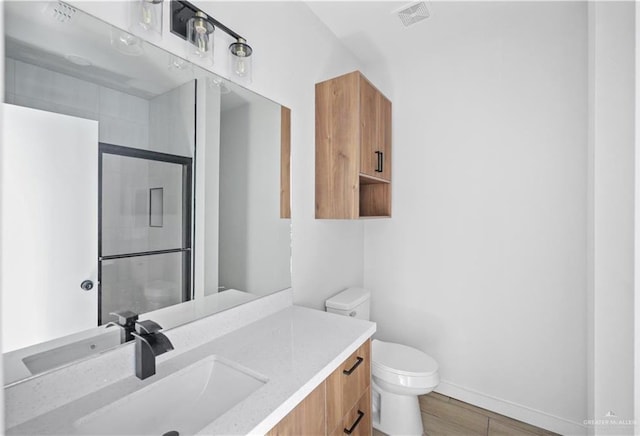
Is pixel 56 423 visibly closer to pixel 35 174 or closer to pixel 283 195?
pixel 35 174

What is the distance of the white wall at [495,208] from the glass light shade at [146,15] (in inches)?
63.3

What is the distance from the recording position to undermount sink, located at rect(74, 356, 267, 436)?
88 cm

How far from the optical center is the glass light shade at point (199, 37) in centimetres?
122

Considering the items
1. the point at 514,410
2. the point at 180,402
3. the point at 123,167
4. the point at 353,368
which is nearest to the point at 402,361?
the point at 353,368

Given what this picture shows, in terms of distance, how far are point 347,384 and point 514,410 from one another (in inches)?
60.2

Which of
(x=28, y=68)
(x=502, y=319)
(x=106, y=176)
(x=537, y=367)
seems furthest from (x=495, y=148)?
(x=28, y=68)

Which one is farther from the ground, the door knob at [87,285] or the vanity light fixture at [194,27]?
the vanity light fixture at [194,27]

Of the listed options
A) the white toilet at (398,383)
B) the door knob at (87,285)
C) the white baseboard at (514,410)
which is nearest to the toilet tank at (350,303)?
the white toilet at (398,383)

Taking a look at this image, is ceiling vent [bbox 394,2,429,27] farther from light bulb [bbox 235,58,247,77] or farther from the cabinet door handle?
light bulb [bbox 235,58,247,77]

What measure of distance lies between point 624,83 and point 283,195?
164cm

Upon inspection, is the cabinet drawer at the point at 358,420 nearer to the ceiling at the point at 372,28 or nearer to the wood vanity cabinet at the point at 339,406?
the wood vanity cabinet at the point at 339,406

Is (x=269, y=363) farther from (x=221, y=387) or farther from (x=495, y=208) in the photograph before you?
(x=495, y=208)

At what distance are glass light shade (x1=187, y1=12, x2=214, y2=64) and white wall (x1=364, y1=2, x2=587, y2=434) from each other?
1435 millimetres

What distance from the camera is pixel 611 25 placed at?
1.42m
